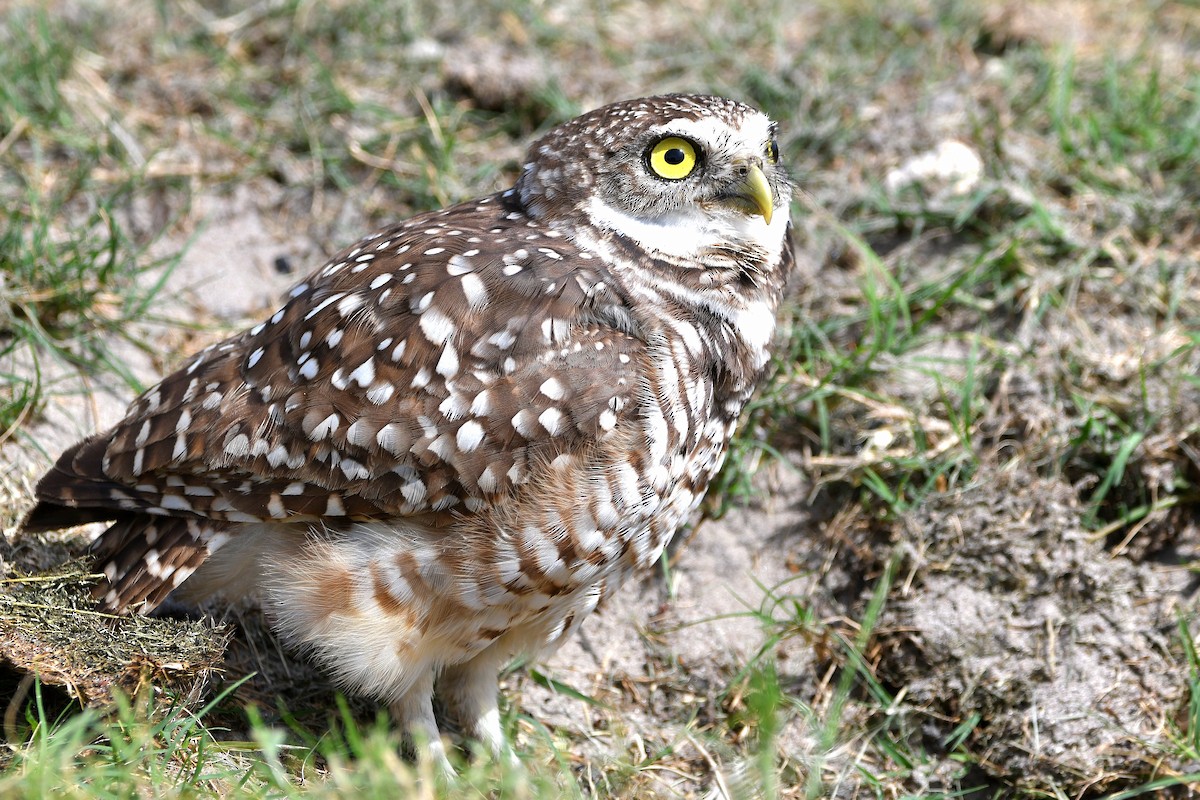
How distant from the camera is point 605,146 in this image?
11.6 feet

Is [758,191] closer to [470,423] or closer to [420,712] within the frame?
[470,423]

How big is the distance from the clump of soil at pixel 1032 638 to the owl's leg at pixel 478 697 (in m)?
1.41

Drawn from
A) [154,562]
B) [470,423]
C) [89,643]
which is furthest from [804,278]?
[89,643]

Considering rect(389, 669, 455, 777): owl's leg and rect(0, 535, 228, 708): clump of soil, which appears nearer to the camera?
rect(0, 535, 228, 708): clump of soil

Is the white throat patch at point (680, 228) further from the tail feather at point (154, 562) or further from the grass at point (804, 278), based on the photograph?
the tail feather at point (154, 562)

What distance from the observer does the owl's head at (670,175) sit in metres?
3.49

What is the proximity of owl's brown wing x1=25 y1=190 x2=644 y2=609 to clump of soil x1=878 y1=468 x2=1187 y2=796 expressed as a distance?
5.27ft

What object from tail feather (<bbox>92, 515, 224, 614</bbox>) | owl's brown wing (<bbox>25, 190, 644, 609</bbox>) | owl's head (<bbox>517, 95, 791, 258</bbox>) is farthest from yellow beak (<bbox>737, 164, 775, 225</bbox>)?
tail feather (<bbox>92, 515, 224, 614</bbox>)

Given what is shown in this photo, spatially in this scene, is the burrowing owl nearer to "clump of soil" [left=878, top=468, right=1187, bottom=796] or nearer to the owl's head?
the owl's head

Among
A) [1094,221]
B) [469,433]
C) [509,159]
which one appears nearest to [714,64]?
[509,159]

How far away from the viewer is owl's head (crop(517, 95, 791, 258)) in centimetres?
349

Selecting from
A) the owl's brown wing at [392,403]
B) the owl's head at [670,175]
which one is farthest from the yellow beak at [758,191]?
the owl's brown wing at [392,403]

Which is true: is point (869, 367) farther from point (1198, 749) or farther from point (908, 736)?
point (1198, 749)

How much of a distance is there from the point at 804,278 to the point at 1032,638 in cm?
184
